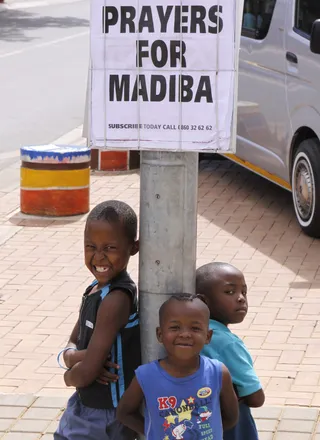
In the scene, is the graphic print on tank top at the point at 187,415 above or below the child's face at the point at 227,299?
below

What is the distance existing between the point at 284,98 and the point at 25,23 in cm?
2323

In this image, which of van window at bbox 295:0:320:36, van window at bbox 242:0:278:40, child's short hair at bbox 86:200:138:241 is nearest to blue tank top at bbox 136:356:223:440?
child's short hair at bbox 86:200:138:241

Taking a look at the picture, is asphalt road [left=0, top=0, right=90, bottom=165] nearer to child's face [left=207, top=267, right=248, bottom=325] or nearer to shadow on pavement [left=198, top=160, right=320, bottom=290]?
shadow on pavement [left=198, top=160, right=320, bottom=290]

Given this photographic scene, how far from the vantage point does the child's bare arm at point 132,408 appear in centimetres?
379

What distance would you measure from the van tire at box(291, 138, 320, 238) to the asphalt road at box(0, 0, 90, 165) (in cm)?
440

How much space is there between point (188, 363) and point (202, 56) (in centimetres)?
100

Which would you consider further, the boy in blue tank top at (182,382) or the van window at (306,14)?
the van window at (306,14)

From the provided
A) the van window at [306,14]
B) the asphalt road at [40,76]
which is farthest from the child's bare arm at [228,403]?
the asphalt road at [40,76]

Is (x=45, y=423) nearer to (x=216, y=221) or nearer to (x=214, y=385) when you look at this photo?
(x=214, y=385)

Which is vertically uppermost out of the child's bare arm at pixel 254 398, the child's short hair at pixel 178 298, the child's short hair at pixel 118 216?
the child's short hair at pixel 118 216

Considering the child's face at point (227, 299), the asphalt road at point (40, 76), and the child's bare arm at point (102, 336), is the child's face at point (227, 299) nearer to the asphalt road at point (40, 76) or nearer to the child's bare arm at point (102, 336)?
the child's bare arm at point (102, 336)

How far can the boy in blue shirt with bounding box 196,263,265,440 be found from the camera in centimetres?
398

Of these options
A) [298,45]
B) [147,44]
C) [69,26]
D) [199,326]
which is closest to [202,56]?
[147,44]

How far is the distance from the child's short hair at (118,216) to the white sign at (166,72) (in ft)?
1.07
